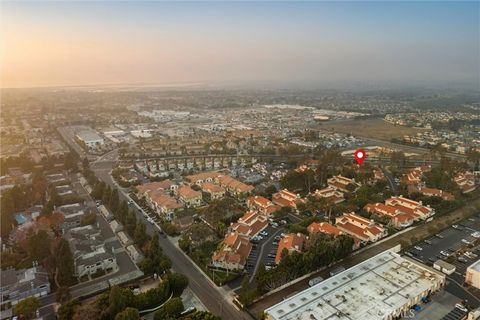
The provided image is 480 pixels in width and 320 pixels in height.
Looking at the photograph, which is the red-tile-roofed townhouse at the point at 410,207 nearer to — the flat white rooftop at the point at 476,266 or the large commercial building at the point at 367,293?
the flat white rooftop at the point at 476,266

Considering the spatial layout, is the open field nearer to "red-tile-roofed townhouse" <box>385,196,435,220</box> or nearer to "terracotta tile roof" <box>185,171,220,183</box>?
"red-tile-roofed townhouse" <box>385,196,435,220</box>

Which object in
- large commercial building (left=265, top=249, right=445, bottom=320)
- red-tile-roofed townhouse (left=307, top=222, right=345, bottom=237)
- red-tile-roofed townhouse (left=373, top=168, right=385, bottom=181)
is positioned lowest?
large commercial building (left=265, top=249, right=445, bottom=320)

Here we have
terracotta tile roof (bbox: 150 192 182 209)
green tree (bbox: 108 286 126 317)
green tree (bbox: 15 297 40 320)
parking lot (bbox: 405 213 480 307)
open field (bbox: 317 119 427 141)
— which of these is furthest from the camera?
open field (bbox: 317 119 427 141)

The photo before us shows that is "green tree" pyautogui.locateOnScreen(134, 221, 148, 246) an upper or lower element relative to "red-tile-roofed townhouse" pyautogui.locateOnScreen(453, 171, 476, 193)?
upper

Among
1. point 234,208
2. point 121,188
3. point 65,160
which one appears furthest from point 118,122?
point 234,208

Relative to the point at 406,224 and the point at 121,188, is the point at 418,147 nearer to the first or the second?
the point at 406,224

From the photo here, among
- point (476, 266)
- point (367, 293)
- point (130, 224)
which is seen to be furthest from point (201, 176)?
point (476, 266)

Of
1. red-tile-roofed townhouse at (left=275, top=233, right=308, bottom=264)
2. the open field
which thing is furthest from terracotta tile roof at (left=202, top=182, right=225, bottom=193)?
the open field

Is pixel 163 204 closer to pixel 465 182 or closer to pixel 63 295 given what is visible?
pixel 63 295
